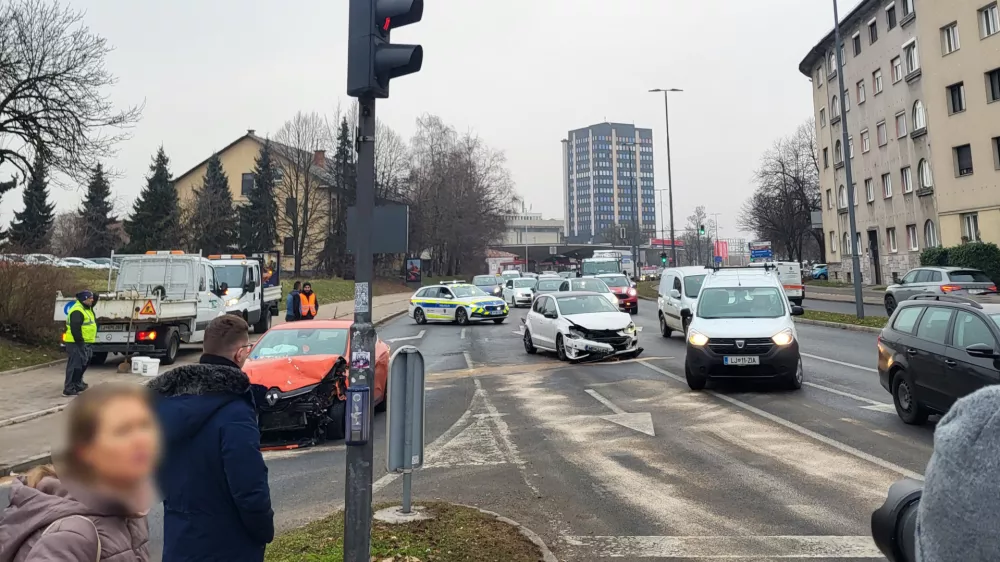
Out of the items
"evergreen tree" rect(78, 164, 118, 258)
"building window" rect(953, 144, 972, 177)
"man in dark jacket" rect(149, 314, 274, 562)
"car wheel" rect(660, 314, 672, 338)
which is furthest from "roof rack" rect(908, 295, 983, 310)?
"evergreen tree" rect(78, 164, 118, 258)

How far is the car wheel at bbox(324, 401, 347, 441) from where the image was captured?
878 centimetres

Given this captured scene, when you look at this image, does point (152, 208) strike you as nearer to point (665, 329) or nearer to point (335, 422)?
point (665, 329)

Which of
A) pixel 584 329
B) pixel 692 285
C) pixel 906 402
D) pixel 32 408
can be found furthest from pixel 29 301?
pixel 906 402

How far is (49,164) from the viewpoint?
20.9 m

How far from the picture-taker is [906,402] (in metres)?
8.54

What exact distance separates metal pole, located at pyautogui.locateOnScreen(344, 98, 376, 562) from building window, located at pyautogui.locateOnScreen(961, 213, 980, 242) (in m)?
36.7

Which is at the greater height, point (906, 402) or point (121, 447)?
point (121, 447)

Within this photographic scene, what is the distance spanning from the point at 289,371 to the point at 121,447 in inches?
272

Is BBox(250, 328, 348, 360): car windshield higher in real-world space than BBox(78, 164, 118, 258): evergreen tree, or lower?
lower

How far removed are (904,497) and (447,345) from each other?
1913cm

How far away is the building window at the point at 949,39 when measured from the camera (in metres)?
34.0

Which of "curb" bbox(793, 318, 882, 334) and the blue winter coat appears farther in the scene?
"curb" bbox(793, 318, 882, 334)

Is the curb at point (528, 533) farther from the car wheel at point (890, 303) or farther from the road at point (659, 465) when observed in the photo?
the car wheel at point (890, 303)

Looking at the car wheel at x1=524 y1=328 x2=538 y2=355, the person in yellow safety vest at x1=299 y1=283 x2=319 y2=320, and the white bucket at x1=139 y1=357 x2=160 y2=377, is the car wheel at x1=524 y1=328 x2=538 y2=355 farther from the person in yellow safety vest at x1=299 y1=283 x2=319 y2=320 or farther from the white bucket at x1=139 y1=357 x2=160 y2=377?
the white bucket at x1=139 y1=357 x2=160 y2=377
